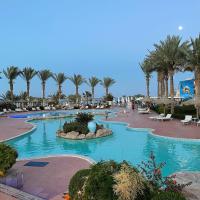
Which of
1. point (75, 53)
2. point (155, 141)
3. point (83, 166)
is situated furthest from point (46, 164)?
point (75, 53)

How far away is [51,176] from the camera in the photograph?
8.71 metres

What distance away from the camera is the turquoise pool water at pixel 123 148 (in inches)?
461

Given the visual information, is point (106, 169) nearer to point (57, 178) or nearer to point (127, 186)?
point (127, 186)

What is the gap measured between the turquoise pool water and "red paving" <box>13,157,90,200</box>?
1949 mm

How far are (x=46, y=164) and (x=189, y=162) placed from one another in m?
5.84

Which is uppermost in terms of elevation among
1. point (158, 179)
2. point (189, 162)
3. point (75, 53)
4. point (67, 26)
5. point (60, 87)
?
point (75, 53)

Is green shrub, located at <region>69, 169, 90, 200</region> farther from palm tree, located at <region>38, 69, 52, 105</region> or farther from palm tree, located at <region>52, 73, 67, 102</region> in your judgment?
palm tree, located at <region>52, 73, 67, 102</region>

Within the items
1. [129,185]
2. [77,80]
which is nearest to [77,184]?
[129,185]

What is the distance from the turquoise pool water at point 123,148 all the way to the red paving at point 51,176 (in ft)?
6.39

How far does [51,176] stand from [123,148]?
6.12m

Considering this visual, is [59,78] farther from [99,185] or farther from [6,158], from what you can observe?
[99,185]

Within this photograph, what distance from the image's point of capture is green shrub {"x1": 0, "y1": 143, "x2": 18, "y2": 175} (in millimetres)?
7892

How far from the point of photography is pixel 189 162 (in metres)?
11.1

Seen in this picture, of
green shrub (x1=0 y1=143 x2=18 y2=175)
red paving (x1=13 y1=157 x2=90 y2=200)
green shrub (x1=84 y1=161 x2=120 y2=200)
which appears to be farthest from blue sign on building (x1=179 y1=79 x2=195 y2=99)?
green shrub (x1=84 y1=161 x2=120 y2=200)
